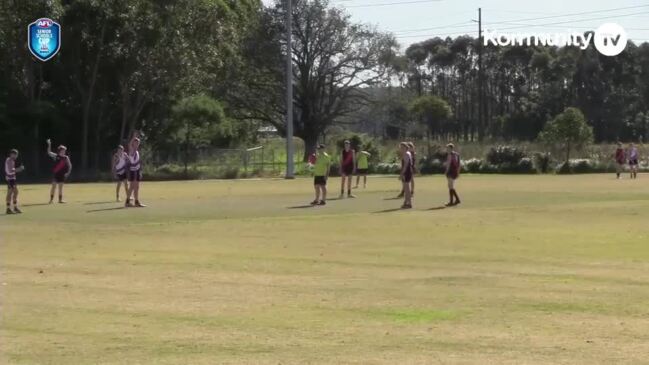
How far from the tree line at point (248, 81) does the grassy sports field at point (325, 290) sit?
34.6 metres

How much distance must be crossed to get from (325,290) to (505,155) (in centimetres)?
5271

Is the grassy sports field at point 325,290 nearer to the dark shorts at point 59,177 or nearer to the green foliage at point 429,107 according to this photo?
the dark shorts at point 59,177

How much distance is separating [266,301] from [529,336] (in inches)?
133

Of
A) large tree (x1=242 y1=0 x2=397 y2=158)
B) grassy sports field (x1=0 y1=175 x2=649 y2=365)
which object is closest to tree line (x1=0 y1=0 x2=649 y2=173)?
large tree (x1=242 y1=0 x2=397 y2=158)

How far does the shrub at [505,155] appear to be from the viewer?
6334cm

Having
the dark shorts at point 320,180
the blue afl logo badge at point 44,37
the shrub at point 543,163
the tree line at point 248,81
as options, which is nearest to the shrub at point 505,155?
the shrub at point 543,163

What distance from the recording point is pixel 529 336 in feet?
30.1

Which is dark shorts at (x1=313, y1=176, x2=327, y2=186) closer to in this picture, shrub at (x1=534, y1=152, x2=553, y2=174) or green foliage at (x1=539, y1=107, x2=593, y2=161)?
shrub at (x1=534, y1=152, x2=553, y2=174)

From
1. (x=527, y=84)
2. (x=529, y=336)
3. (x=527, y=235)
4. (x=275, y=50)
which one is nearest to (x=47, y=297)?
(x=529, y=336)

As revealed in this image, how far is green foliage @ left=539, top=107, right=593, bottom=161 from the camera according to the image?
209ft

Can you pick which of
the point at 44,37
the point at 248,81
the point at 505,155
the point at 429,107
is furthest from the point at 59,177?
the point at 429,107

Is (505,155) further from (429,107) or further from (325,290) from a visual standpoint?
(325,290)

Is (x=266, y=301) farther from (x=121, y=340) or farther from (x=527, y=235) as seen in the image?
(x=527, y=235)

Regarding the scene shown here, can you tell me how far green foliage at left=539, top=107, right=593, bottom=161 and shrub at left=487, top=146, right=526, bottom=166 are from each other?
2257 millimetres
